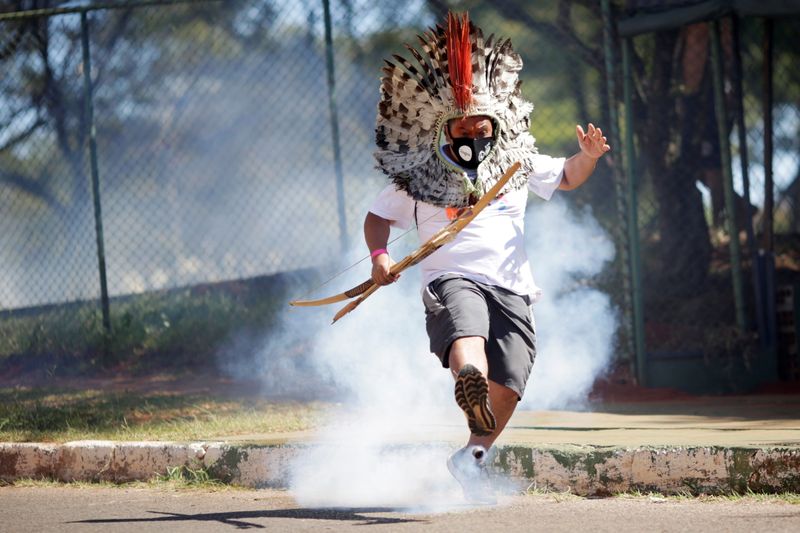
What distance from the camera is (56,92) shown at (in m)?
10.3

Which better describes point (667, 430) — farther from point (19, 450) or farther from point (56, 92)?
point (56, 92)

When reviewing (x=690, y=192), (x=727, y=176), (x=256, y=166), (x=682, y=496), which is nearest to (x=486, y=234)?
(x=682, y=496)

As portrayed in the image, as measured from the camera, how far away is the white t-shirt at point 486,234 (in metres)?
4.44

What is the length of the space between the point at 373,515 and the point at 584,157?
167cm

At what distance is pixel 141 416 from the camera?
22.4 feet

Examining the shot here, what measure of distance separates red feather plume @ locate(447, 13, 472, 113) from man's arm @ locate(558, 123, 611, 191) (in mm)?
475

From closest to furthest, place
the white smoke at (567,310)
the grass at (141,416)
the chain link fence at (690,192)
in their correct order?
the grass at (141,416) → the white smoke at (567,310) → the chain link fence at (690,192)

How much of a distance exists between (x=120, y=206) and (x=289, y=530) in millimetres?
6667

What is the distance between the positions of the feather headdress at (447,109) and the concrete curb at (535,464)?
1.20 m

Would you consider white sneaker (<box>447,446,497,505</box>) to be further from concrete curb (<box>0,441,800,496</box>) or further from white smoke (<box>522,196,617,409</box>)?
white smoke (<box>522,196,617,409</box>)

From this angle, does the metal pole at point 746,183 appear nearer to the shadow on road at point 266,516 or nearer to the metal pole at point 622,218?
the metal pole at point 622,218

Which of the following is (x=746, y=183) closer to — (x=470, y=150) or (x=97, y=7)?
(x=470, y=150)

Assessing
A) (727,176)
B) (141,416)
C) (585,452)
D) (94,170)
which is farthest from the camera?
(94,170)

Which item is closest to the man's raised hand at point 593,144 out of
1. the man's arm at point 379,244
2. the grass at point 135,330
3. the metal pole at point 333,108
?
the man's arm at point 379,244
